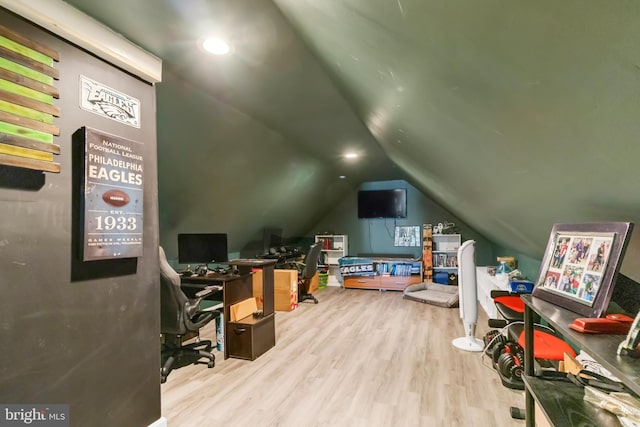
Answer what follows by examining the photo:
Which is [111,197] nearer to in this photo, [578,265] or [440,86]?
[440,86]

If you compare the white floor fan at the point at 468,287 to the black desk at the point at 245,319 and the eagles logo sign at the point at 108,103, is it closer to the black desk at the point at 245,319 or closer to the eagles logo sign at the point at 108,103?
the black desk at the point at 245,319

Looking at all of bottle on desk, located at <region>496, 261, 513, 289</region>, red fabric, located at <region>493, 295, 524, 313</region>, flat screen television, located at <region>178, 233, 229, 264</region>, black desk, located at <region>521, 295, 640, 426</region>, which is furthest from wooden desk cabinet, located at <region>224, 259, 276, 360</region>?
bottle on desk, located at <region>496, 261, 513, 289</region>

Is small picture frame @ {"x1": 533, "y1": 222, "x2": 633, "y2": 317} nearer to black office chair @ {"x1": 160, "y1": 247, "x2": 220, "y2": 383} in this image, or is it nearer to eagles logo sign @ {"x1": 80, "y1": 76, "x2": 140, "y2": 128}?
eagles logo sign @ {"x1": 80, "y1": 76, "x2": 140, "y2": 128}

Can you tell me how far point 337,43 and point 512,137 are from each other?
933mm

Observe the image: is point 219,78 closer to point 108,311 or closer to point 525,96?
point 108,311

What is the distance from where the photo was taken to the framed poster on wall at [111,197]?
1527 mm

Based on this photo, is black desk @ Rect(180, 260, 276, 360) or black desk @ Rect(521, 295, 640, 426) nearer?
black desk @ Rect(521, 295, 640, 426)

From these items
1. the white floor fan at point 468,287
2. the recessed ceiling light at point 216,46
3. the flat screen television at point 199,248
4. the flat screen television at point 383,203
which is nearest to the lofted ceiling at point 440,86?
the recessed ceiling light at point 216,46

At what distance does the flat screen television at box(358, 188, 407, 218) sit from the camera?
7090mm

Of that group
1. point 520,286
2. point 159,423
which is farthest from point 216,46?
point 520,286

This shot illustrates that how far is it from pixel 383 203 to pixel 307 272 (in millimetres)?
2732

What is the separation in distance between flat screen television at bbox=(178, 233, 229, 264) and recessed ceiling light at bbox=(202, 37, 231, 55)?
7.14 feet

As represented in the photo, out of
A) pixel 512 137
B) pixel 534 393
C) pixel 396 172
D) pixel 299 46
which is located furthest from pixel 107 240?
pixel 396 172

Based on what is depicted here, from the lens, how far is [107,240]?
1.61 metres
